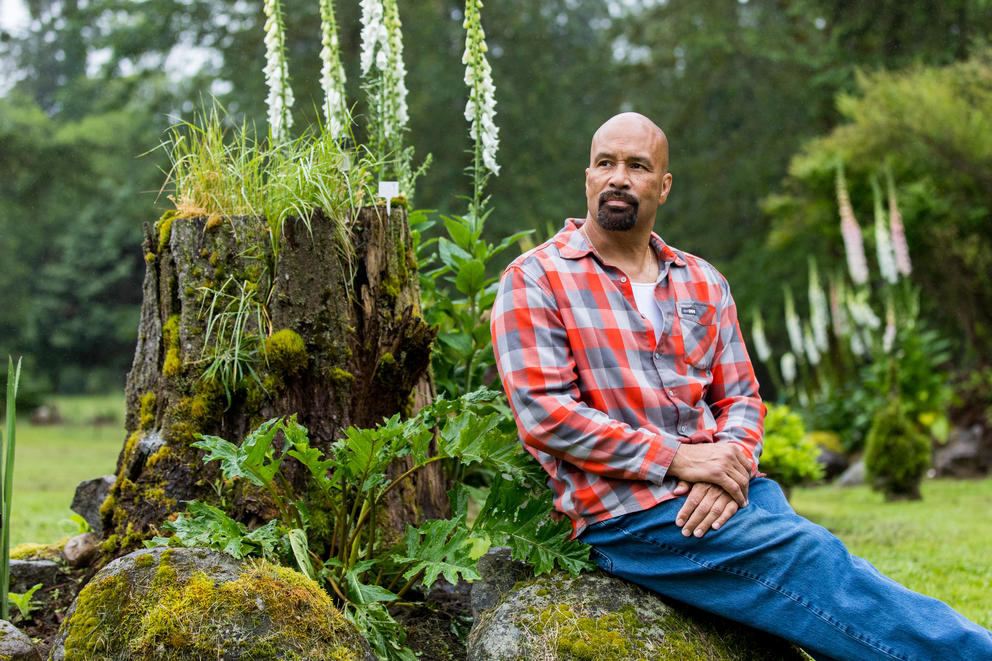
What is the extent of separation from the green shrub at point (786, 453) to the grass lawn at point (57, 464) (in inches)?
147

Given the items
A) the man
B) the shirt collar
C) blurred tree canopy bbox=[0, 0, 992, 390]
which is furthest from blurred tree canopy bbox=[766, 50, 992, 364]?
the man

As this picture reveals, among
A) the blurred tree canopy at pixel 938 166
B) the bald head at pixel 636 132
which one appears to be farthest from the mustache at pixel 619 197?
the blurred tree canopy at pixel 938 166

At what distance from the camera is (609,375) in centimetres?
228

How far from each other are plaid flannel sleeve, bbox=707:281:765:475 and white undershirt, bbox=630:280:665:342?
226 mm

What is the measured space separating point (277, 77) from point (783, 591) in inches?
97.9

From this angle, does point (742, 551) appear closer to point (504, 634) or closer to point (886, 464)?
point (504, 634)

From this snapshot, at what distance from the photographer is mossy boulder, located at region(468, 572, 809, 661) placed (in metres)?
1.99

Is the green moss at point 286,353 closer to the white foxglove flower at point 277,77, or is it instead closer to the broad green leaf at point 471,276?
the broad green leaf at point 471,276

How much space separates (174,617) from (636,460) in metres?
1.10

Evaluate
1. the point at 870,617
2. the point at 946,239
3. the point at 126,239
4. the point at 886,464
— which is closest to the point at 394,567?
the point at 870,617

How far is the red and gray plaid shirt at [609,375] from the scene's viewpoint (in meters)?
2.15

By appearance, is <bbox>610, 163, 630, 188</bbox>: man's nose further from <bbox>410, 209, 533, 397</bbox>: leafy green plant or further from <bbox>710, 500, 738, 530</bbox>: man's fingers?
<bbox>710, 500, 738, 530</bbox>: man's fingers

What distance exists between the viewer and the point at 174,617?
188 centimetres

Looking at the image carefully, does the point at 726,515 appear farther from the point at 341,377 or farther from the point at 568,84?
the point at 568,84
